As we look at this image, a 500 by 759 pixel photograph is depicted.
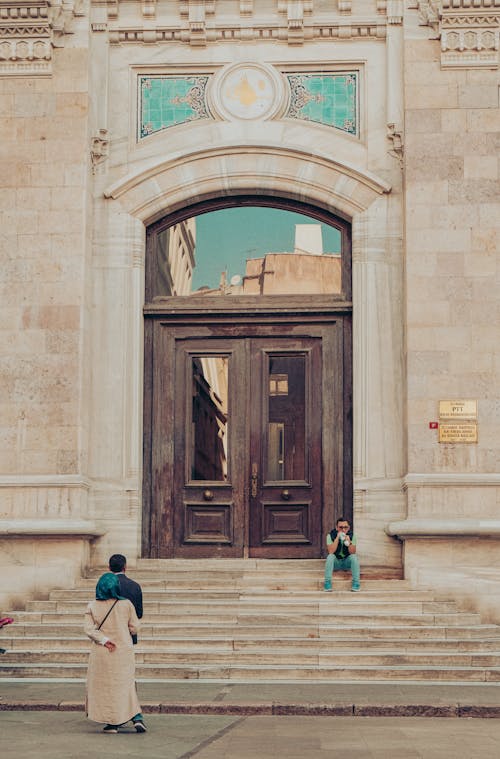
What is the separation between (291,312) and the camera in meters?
19.0

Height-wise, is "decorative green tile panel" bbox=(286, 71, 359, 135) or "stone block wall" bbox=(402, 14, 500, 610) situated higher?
"decorative green tile panel" bbox=(286, 71, 359, 135)

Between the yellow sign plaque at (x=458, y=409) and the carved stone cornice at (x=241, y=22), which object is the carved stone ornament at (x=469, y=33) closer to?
the carved stone cornice at (x=241, y=22)

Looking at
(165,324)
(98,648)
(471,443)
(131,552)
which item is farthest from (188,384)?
(98,648)

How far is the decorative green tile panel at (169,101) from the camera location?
63.0 feet

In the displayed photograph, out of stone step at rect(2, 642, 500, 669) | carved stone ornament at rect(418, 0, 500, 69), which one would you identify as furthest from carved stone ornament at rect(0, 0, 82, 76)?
stone step at rect(2, 642, 500, 669)

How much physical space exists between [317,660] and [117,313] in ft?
18.9

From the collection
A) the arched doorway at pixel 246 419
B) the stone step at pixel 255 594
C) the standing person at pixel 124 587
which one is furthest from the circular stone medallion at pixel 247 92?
the standing person at pixel 124 587

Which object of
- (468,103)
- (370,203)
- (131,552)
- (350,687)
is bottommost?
(350,687)

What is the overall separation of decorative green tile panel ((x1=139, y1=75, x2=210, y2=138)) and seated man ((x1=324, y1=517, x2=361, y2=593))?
6.03m

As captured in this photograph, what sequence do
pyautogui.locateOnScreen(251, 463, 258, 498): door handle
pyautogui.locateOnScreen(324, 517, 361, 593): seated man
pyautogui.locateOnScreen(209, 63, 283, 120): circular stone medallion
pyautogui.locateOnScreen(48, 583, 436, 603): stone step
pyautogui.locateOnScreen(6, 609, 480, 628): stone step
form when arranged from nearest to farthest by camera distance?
pyautogui.locateOnScreen(6, 609, 480, 628): stone step → pyautogui.locateOnScreen(48, 583, 436, 603): stone step → pyautogui.locateOnScreen(324, 517, 361, 593): seated man → pyautogui.locateOnScreen(251, 463, 258, 498): door handle → pyautogui.locateOnScreen(209, 63, 283, 120): circular stone medallion

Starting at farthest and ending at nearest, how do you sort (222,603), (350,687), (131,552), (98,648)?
(131,552) < (222,603) < (350,687) < (98,648)

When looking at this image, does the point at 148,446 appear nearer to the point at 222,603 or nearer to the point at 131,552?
the point at 131,552

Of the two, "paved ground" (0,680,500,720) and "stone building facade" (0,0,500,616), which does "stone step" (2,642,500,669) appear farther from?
"stone building facade" (0,0,500,616)

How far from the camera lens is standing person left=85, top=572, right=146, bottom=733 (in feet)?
40.6
